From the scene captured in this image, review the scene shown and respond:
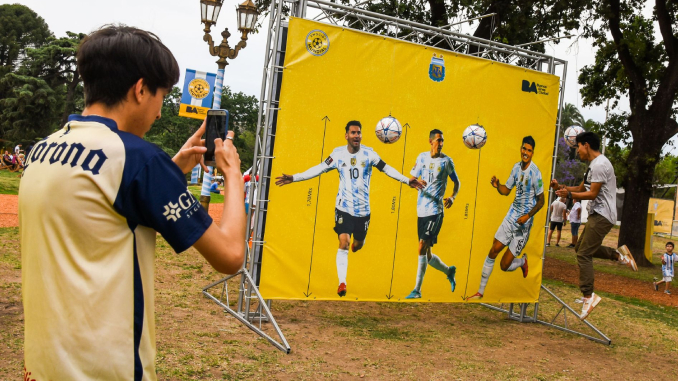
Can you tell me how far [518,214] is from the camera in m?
8.17

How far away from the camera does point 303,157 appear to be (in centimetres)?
673

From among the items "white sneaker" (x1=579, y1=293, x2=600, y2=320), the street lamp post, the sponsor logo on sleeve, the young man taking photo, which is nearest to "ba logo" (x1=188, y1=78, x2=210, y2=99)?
the street lamp post

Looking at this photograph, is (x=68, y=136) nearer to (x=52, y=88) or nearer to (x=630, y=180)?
(x=630, y=180)

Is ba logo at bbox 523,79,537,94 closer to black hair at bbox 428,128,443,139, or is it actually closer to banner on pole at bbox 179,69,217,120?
black hair at bbox 428,128,443,139

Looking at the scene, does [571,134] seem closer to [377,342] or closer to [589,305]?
[589,305]

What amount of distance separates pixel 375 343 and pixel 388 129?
2.47m

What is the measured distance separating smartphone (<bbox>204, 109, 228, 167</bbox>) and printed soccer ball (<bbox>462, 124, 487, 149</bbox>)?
5.97m

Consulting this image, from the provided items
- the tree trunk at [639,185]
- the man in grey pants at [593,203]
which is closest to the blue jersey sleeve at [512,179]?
the man in grey pants at [593,203]

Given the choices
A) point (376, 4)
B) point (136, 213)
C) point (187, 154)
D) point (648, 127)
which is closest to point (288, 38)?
point (187, 154)

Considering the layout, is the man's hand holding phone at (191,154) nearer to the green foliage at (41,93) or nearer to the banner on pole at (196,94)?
the banner on pole at (196,94)

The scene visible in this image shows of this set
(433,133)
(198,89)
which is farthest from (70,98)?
(433,133)

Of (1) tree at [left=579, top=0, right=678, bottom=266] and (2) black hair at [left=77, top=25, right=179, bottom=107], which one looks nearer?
(2) black hair at [left=77, top=25, right=179, bottom=107]

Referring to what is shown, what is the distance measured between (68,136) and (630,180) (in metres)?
17.8

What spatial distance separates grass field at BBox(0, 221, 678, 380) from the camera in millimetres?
5500
